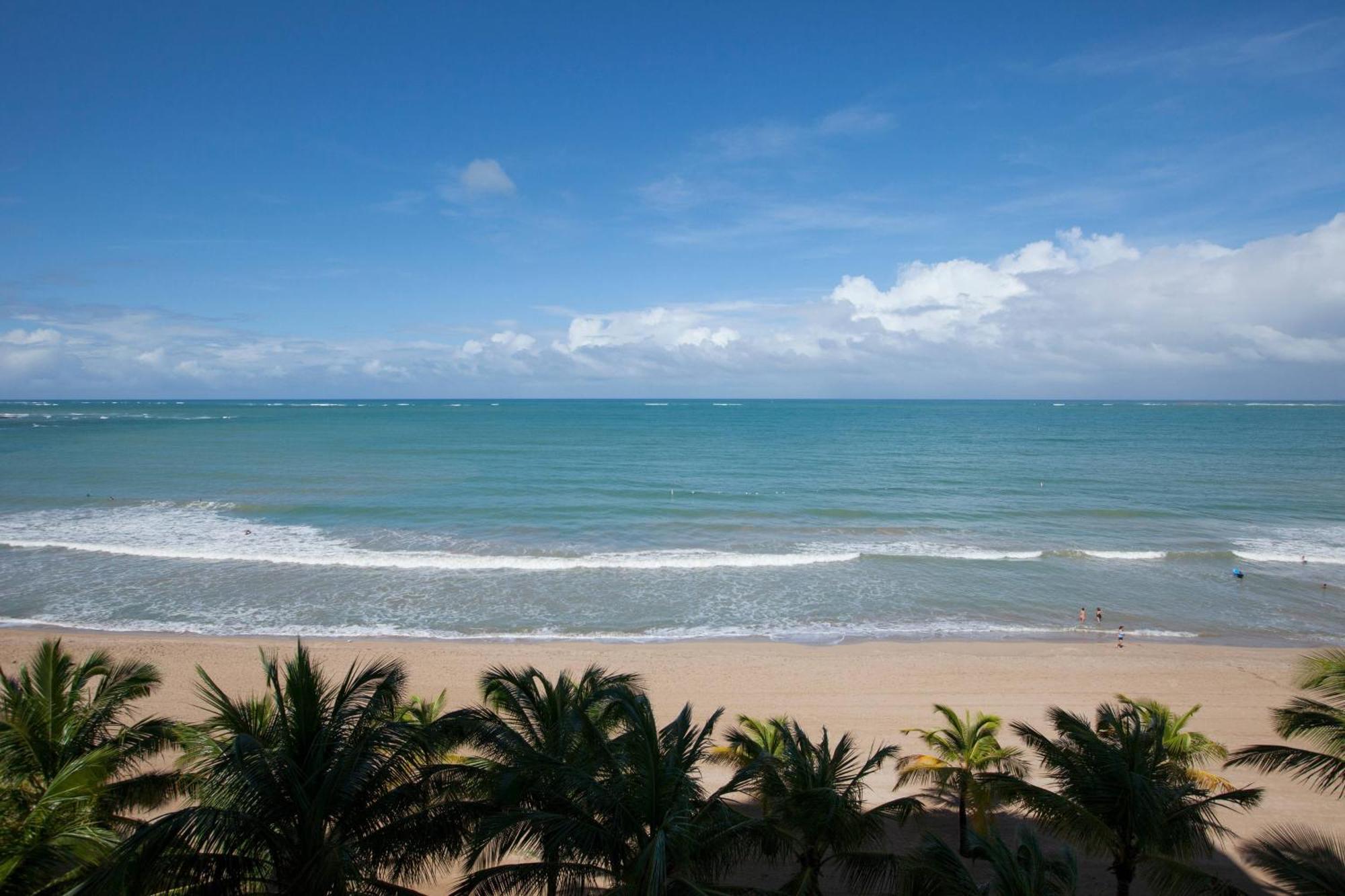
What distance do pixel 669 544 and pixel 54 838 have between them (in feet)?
92.5

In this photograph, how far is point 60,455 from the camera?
6266cm

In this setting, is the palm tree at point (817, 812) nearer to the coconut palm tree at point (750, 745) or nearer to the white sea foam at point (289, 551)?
the coconut palm tree at point (750, 745)

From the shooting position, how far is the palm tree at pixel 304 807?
6070 millimetres

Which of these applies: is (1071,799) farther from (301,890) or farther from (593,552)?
(593,552)

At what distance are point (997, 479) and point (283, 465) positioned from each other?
5981cm

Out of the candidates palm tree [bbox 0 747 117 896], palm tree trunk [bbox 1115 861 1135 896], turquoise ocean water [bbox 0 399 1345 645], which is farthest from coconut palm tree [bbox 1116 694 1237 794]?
palm tree [bbox 0 747 117 896]

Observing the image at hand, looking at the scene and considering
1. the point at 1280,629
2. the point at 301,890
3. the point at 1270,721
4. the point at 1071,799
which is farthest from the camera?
the point at 1280,629

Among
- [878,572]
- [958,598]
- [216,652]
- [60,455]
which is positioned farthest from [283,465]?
[958,598]

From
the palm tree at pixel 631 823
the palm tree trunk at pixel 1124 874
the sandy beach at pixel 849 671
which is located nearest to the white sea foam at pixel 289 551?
the sandy beach at pixel 849 671

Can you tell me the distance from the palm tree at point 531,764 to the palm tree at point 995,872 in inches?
153

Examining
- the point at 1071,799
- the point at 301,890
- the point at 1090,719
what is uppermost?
the point at 301,890

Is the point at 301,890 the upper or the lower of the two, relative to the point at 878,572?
upper

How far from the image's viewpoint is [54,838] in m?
6.34

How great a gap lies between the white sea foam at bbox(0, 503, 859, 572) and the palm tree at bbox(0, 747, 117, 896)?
75.4 feet
